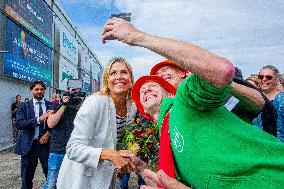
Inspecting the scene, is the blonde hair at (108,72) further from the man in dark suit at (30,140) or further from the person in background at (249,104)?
the man in dark suit at (30,140)

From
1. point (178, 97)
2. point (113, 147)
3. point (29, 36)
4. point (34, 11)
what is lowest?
point (113, 147)

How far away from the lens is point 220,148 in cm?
115

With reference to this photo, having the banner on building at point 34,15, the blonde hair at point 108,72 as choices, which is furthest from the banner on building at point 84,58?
the blonde hair at point 108,72

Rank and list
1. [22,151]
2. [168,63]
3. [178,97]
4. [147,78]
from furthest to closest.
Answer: [22,151] < [168,63] < [147,78] < [178,97]

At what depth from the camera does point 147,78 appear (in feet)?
6.93

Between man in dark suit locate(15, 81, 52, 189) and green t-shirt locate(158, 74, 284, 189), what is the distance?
4562mm

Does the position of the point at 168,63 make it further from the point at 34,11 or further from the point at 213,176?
the point at 34,11

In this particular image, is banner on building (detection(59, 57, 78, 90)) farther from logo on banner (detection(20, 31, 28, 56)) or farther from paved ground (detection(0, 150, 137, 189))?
paved ground (detection(0, 150, 137, 189))

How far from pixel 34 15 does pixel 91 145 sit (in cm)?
1478

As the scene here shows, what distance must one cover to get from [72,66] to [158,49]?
28.1m

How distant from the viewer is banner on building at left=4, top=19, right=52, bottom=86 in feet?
42.0

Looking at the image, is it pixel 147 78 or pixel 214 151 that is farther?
pixel 147 78

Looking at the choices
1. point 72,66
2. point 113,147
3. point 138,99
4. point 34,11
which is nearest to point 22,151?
point 113,147

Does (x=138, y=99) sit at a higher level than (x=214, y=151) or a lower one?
higher
